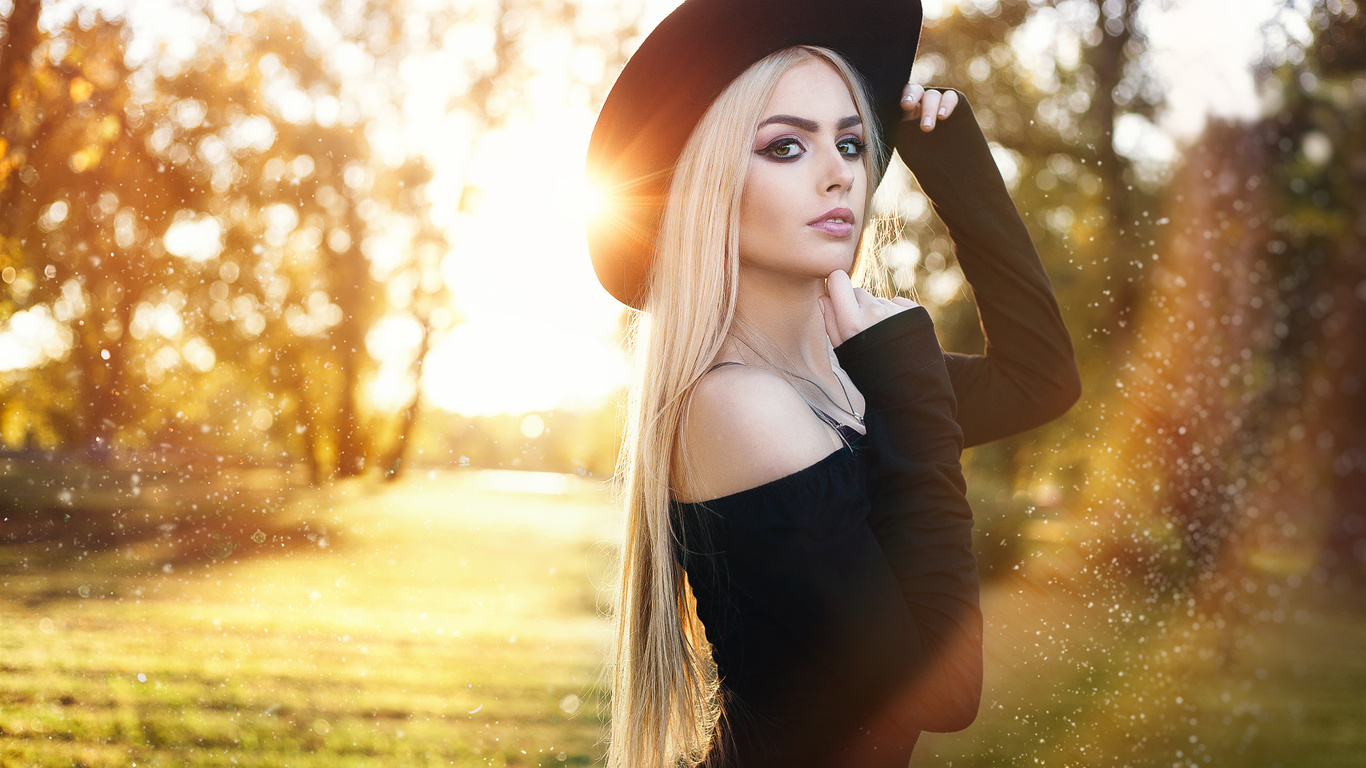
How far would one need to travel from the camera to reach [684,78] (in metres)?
1.55

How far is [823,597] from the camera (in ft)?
4.01

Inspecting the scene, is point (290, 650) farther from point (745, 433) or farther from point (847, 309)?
point (847, 309)

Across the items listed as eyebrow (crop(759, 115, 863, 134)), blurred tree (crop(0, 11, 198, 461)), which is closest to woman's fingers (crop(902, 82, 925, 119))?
eyebrow (crop(759, 115, 863, 134))

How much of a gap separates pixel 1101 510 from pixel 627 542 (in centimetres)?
667

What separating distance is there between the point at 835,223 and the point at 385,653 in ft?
18.7

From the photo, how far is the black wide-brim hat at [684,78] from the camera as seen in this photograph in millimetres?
1520

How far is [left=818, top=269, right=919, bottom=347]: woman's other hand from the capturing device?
1.42 m

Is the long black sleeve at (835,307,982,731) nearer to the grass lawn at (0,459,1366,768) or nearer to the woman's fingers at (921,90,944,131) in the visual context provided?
the woman's fingers at (921,90,944,131)

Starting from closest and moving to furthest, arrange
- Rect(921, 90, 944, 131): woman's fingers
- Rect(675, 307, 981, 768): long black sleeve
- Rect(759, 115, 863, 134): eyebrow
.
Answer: Rect(675, 307, 981, 768): long black sleeve → Rect(759, 115, 863, 134): eyebrow → Rect(921, 90, 944, 131): woman's fingers

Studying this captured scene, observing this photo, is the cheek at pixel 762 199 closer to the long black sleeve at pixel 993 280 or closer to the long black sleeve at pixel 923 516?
the long black sleeve at pixel 923 516

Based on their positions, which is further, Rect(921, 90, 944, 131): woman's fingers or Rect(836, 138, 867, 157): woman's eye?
Rect(921, 90, 944, 131): woman's fingers

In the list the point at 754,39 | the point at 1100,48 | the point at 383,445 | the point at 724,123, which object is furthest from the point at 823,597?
the point at 1100,48

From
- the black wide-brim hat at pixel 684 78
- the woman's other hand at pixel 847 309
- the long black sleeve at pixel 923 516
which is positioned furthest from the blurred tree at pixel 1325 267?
the long black sleeve at pixel 923 516

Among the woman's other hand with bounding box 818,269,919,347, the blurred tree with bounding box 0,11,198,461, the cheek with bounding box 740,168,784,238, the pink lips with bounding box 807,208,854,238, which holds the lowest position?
the woman's other hand with bounding box 818,269,919,347
